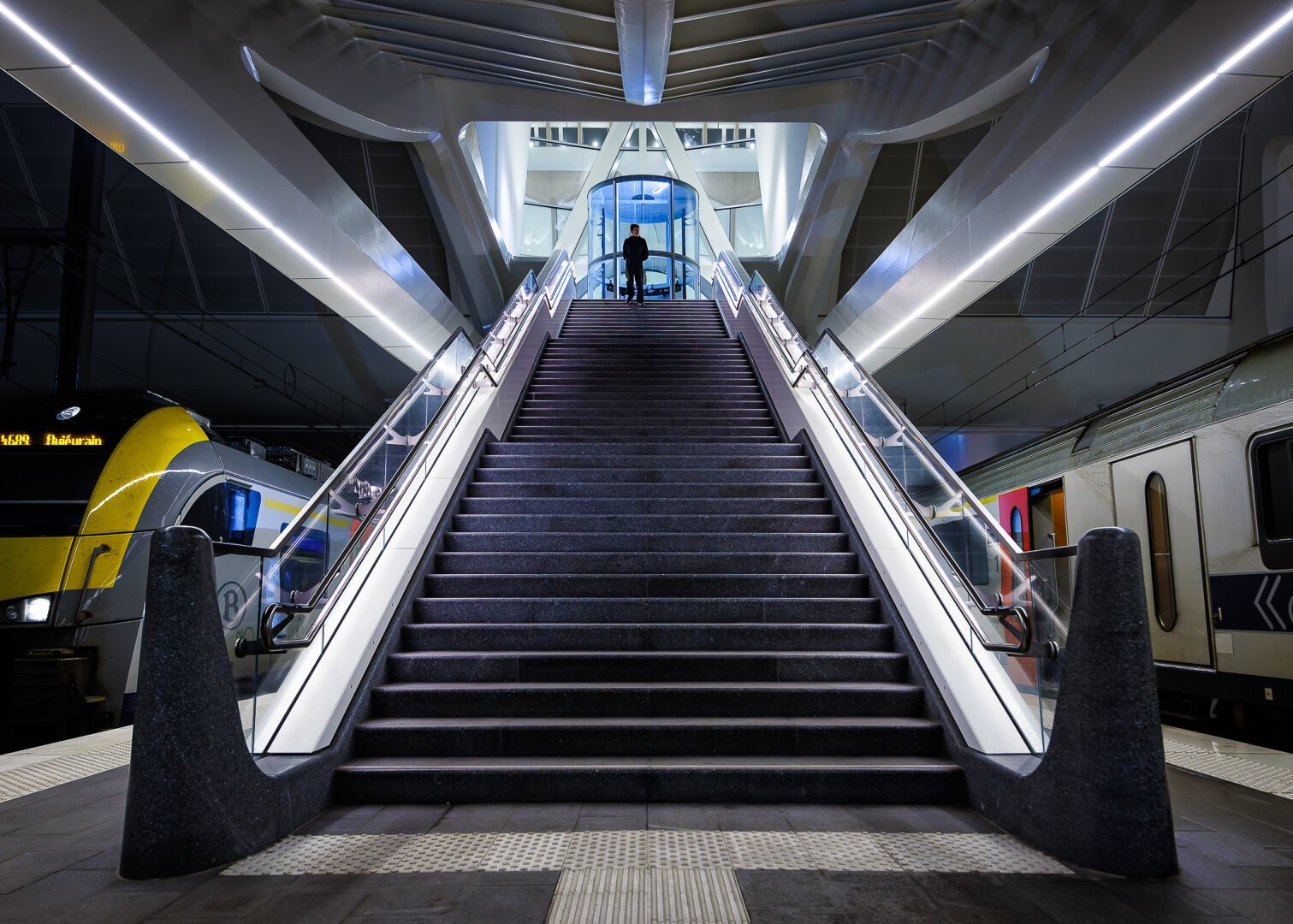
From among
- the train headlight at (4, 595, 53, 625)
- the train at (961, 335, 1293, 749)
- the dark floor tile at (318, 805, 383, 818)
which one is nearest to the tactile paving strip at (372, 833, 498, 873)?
the dark floor tile at (318, 805, 383, 818)

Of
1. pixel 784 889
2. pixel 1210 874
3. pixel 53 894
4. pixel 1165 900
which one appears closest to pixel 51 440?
pixel 53 894

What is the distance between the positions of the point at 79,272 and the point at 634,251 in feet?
27.1

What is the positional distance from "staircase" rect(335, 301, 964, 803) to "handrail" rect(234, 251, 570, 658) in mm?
533

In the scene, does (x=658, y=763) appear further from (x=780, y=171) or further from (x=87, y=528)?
(x=780, y=171)

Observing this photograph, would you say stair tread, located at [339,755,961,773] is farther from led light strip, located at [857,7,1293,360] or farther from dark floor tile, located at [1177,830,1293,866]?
led light strip, located at [857,7,1293,360]

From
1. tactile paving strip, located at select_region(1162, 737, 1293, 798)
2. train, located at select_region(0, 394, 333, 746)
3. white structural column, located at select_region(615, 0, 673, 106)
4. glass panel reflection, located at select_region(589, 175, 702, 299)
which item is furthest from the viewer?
glass panel reflection, located at select_region(589, 175, 702, 299)

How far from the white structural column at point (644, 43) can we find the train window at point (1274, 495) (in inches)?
245

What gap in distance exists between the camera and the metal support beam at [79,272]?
10.2 meters

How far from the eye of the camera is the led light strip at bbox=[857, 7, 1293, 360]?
5.27 metres

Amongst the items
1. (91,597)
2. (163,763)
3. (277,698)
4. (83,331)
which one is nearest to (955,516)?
(277,698)

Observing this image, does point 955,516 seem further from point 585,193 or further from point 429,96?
point 585,193

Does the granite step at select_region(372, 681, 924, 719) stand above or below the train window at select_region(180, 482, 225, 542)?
below

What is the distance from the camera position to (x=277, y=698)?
3.59m

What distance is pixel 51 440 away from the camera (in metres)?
7.18
